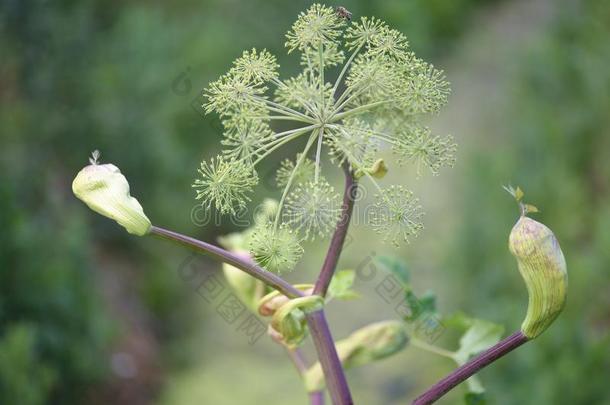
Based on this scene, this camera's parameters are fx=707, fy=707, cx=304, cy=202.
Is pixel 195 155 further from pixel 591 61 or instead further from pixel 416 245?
pixel 591 61

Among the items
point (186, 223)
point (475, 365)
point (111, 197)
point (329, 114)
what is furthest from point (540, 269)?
point (186, 223)

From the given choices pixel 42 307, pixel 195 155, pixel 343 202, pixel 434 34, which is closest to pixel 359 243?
pixel 195 155

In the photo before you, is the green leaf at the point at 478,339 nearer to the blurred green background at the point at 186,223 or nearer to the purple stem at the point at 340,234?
the purple stem at the point at 340,234

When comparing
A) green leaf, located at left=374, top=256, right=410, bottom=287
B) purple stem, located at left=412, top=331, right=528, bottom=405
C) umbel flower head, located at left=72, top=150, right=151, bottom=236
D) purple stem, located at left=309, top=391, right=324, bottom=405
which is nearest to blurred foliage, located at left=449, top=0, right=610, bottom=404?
green leaf, located at left=374, top=256, right=410, bottom=287

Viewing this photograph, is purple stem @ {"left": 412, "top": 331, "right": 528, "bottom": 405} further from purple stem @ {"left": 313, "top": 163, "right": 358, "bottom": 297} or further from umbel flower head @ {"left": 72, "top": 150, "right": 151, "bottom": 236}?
umbel flower head @ {"left": 72, "top": 150, "right": 151, "bottom": 236}

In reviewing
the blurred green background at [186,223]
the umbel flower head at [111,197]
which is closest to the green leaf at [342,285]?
the umbel flower head at [111,197]

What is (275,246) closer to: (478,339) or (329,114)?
A: (329,114)
